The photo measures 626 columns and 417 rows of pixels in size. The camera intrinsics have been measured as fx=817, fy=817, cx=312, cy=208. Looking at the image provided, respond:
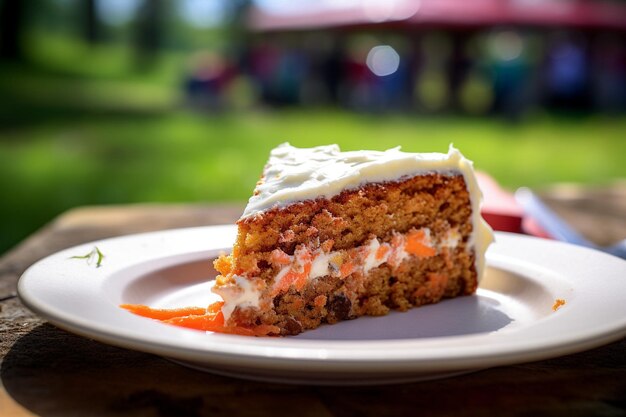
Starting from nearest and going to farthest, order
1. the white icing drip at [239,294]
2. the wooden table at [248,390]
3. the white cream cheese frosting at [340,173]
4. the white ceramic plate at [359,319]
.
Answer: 1. the white ceramic plate at [359,319]
2. the wooden table at [248,390]
3. the white icing drip at [239,294]
4. the white cream cheese frosting at [340,173]

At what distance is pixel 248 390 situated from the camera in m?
1.66

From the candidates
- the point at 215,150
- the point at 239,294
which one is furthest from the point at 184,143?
the point at 239,294

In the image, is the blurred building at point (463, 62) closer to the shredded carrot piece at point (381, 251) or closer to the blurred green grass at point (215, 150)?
the blurred green grass at point (215, 150)

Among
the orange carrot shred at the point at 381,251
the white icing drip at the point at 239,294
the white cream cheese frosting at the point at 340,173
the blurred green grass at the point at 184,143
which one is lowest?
the blurred green grass at the point at 184,143

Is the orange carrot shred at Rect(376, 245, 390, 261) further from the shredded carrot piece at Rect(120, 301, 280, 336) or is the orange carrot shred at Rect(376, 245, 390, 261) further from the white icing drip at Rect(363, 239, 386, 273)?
the shredded carrot piece at Rect(120, 301, 280, 336)

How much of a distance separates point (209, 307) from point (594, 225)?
2.43 m

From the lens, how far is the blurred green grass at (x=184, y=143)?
343 inches

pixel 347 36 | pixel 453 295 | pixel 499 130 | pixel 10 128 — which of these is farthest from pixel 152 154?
pixel 347 36

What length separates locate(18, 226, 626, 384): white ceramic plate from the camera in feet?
4.84

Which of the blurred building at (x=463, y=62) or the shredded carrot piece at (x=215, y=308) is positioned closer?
the shredded carrot piece at (x=215, y=308)

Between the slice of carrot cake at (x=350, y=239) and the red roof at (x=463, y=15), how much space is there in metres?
16.9

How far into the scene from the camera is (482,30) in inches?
772

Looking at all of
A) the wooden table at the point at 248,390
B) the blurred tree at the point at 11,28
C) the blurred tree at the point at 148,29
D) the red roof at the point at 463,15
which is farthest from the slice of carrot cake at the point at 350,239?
the blurred tree at the point at 148,29

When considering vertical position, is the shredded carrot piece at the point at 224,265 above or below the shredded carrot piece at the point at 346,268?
above
